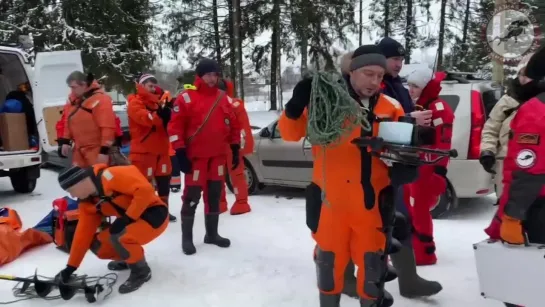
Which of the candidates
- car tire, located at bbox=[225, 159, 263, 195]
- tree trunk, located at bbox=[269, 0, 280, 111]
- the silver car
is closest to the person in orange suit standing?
the silver car

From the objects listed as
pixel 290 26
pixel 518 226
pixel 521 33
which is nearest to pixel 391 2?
pixel 290 26

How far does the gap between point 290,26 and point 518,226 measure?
18097 mm

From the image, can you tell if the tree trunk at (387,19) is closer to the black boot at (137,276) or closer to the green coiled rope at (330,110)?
the black boot at (137,276)

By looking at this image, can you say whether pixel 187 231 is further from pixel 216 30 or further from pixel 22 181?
pixel 216 30

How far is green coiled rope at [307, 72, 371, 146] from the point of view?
2.63 meters

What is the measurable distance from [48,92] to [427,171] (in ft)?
20.4

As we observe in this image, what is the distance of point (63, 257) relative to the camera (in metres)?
4.99

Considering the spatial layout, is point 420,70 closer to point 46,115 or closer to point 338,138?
point 338,138

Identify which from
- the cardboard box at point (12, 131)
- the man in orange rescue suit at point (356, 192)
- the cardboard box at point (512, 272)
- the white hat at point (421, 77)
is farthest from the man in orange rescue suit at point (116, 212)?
the cardboard box at point (12, 131)

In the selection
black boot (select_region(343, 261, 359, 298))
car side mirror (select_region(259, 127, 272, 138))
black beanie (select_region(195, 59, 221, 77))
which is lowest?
black boot (select_region(343, 261, 359, 298))

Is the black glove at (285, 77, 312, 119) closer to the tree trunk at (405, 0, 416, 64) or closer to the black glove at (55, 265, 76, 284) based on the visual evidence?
the black glove at (55, 265, 76, 284)

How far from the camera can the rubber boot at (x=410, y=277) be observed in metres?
3.68

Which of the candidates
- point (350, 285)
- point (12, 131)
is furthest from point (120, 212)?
point (12, 131)

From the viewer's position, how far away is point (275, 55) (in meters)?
22.5
